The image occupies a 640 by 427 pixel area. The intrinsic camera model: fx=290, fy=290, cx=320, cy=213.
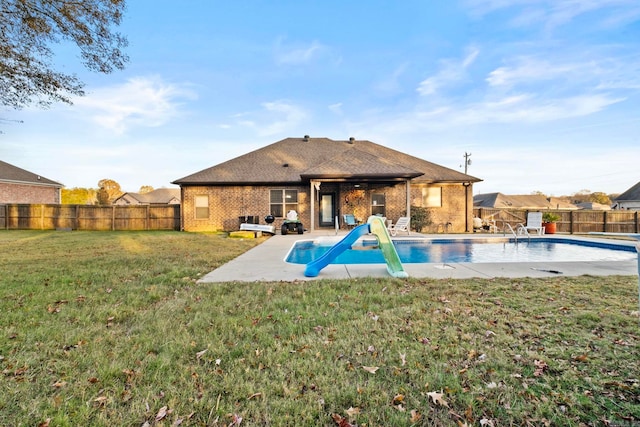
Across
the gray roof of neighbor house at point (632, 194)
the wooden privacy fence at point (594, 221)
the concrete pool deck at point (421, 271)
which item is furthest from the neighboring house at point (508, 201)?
the concrete pool deck at point (421, 271)

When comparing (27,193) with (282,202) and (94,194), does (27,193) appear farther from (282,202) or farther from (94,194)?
(94,194)

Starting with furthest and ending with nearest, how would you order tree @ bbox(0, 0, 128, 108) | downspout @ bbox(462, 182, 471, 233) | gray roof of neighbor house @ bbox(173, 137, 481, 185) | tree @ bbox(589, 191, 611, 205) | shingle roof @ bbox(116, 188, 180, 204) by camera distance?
tree @ bbox(589, 191, 611, 205) → shingle roof @ bbox(116, 188, 180, 204) → downspout @ bbox(462, 182, 471, 233) → gray roof of neighbor house @ bbox(173, 137, 481, 185) → tree @ bbox(0, 0, 128, 108)

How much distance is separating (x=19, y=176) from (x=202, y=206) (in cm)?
1884

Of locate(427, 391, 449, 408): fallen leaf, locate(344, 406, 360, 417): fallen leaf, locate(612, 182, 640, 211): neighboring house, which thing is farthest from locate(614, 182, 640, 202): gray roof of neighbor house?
locate(344, 406, 360, 417): fallen leaf

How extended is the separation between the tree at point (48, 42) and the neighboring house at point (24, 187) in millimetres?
21682

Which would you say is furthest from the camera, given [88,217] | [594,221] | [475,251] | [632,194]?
[632,194]

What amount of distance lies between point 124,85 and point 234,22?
5.95 meters

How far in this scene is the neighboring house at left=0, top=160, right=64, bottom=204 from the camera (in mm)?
22250

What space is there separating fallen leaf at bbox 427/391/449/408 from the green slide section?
11.5ft

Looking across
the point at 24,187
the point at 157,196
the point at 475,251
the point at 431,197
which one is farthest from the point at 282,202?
the point at 157,196

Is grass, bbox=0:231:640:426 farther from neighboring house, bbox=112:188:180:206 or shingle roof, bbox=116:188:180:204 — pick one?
shingle roof, bbox=116:188:180:204

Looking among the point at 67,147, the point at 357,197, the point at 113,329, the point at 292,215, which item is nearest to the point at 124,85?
the point at 292,215

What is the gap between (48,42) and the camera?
7137 mm

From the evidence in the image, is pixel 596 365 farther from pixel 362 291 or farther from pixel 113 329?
pixel 113 329
